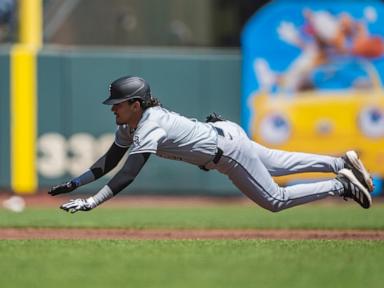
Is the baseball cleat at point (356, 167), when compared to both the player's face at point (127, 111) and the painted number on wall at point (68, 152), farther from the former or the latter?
the painted number on wall at point (68, 152)

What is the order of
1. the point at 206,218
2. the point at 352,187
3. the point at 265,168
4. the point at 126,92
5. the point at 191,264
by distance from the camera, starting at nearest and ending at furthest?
the point at 191,264 → the point at 126,92 → the point at 265,168 → the point at 352,187 → the point at 206,218

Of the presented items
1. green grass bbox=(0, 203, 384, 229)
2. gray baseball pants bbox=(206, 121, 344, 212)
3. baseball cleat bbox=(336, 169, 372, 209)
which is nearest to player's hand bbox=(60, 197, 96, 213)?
gray baseball pants bbox=(206, 121, 344, 212)

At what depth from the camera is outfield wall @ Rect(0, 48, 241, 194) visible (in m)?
14.4

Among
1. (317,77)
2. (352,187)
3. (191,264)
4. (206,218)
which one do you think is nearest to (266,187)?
(352,187)

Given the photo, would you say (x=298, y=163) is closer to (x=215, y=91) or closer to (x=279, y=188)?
(x=279, y=188)

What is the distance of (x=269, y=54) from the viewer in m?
14.7

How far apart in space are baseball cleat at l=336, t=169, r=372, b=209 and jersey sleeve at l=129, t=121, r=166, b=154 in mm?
1643

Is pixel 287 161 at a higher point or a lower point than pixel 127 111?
lower

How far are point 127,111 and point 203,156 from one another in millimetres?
727

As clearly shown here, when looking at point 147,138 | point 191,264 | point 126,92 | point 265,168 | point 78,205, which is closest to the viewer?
point 191,264

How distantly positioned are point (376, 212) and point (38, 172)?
5.19 meters

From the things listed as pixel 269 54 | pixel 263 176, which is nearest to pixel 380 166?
pixel 269 54

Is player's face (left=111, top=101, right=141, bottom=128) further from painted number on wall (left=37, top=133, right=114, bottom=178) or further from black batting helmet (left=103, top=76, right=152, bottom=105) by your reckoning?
painted number on wall (left=37, top=133, right=114, bottom=178)

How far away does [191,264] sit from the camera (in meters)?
6.11
